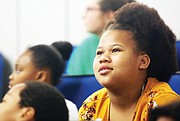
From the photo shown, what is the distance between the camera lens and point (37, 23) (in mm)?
3051

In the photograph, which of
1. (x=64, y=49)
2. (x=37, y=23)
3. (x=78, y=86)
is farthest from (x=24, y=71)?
(x=37, y=23)

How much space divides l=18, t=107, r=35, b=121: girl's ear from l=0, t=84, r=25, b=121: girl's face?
0.01m

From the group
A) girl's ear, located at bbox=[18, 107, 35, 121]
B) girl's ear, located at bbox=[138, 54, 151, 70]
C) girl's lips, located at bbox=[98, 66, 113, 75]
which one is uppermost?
girl's ear, located at bbox=[138, 54, 151, 70]

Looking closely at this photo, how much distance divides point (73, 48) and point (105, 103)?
Answer: 1098mm

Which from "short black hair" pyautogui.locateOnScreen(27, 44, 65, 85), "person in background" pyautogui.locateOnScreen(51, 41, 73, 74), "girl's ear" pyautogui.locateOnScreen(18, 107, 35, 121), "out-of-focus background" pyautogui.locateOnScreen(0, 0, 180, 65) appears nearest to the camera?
"girl's ear" pyautogui.locateOnScreen(18, 107, 35, 121)

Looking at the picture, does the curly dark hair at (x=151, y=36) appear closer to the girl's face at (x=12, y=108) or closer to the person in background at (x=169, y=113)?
the girl's face at (x=12, y=108)

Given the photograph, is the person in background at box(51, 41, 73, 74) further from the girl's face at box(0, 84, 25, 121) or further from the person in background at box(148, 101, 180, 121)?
the person in background at box(148, 101, 180, 121)

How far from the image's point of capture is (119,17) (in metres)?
1.33

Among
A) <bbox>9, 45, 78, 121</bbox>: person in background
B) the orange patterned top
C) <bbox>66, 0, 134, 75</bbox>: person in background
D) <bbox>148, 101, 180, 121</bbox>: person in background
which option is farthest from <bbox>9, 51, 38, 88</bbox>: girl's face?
<bbox>148, 101, 180, 121</bbox>: person in background

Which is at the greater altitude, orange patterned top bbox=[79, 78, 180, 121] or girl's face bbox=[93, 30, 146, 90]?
girl's face bbox=[93, 30, 146, 90]

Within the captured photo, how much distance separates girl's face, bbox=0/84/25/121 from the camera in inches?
46.1

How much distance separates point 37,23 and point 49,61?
109cm

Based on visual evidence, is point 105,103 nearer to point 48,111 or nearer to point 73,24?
point 48,111

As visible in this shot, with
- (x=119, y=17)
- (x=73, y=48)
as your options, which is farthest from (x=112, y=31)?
(x=73, y=48)
